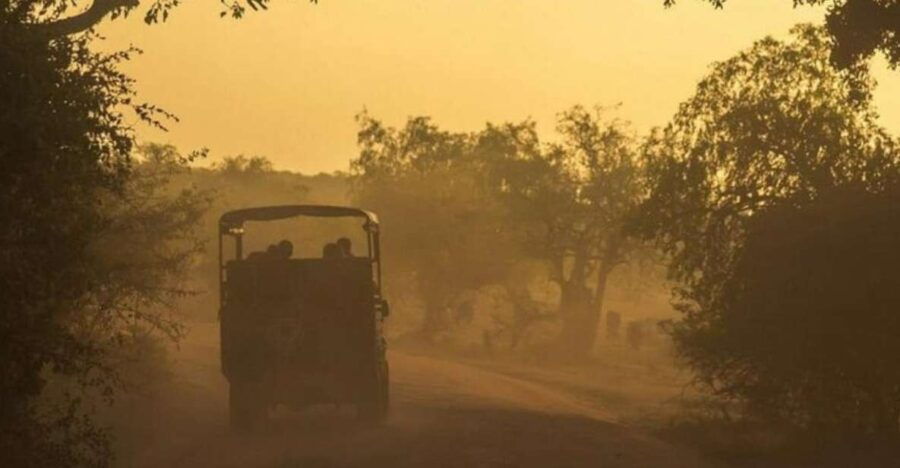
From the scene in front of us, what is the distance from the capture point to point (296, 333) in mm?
21312

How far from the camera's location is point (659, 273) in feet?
215

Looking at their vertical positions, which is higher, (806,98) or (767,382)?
(806,98)

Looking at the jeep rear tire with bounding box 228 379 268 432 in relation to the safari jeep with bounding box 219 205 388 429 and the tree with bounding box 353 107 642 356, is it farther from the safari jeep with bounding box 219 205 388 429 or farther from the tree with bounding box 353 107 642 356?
the tree with bounding box 353 107 642 356

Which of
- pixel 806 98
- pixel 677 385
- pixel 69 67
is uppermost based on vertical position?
pixel 806 98

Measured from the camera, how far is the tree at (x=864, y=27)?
19.2m

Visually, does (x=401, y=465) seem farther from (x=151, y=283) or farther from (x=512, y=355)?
(x=512, y=355)

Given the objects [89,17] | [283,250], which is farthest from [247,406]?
[89,17]

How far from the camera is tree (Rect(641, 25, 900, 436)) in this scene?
23.6m

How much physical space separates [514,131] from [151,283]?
3654 centimetres

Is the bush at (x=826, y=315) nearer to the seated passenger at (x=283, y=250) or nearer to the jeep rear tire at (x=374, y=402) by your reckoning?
the jeep rear tire at (x=374, y=402)

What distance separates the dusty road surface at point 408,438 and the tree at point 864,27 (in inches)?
260

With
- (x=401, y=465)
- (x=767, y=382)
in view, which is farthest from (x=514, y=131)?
(x=401, y=465)

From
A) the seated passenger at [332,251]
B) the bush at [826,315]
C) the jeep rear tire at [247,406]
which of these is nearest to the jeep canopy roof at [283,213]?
the seated passenger at [332,251]

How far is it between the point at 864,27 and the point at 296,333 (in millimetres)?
9845
